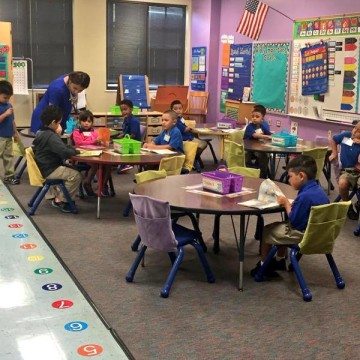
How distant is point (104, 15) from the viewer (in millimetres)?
11281

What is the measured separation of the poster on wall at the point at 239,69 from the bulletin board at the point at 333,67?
1.41 meters

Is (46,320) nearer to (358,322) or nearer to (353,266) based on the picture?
(358,322)

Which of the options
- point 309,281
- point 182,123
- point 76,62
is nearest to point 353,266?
point 309,281

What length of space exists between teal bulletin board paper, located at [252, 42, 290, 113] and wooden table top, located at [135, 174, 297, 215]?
5.17m

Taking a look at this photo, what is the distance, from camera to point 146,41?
1198 cm

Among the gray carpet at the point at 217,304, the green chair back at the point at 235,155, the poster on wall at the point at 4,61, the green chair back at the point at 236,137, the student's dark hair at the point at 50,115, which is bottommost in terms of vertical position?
the gray carpet at the point at 217,304

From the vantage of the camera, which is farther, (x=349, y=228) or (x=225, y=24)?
(x=225, y=24)

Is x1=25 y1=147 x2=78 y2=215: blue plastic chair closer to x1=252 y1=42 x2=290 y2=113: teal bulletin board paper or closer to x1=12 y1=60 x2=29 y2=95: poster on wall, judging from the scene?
x1=252 y1=42 x2=290 y2=113: teal bulletin board paper

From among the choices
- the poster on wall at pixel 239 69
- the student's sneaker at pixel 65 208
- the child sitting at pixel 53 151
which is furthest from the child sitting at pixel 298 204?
the poster on wall at pixel 239 69

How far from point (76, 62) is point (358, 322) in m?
9.25

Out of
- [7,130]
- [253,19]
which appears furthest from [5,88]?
[253,19]

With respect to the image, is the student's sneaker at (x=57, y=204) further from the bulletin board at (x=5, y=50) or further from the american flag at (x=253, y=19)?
the american flag at (x=253, y=19)

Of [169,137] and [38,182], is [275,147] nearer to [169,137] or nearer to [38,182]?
[169,137]

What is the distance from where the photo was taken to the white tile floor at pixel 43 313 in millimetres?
2863
